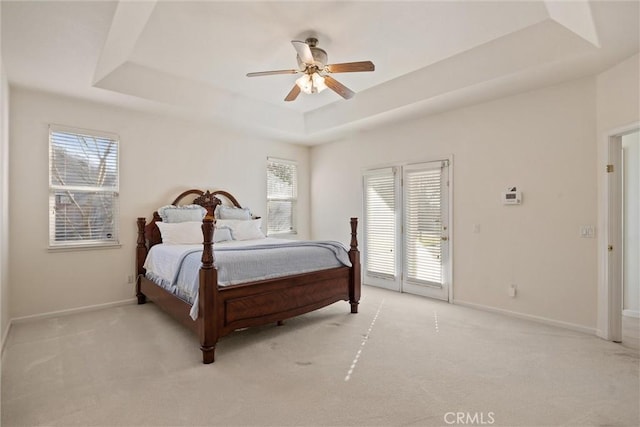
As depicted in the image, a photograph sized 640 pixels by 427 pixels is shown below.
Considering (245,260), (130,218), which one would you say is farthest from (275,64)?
(130,218)

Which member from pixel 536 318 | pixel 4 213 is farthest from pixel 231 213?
pixel 536 318

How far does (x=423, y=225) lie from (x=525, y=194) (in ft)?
4.43

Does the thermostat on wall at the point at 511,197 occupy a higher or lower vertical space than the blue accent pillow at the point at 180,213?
higher

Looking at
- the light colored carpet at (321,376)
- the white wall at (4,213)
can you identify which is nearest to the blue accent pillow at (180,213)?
the light colored carpet at (321,376)

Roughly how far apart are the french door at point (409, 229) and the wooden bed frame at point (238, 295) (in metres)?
1.24

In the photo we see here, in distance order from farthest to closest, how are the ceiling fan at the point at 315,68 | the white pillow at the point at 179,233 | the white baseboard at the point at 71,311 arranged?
1. the white pillow at the point at 179,233
2. the white baseboard at the point at 71,311
3. the ceiling fan at the point at 315,68

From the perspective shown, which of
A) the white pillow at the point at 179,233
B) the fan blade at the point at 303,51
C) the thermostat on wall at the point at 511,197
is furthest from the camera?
the white pillow at the point at 179,233

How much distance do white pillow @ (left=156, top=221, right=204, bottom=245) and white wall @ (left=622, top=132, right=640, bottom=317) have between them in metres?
5.40

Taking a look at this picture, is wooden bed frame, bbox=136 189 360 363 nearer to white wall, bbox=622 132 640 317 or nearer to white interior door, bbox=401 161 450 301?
white interior door, bbox=401 161 450 301

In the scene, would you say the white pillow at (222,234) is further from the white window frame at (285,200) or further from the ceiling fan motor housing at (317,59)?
the ceiling fan motor housing at (317,59)

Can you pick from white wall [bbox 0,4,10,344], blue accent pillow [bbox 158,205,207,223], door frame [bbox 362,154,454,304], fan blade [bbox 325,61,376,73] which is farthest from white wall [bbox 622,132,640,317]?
white wall [bbox 0,4,10,344]

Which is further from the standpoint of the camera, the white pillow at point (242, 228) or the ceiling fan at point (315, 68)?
Result: the white pillow at point (242, 228)

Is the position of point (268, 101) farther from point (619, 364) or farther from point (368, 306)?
point (619, 364)

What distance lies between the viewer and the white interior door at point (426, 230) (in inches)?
171
